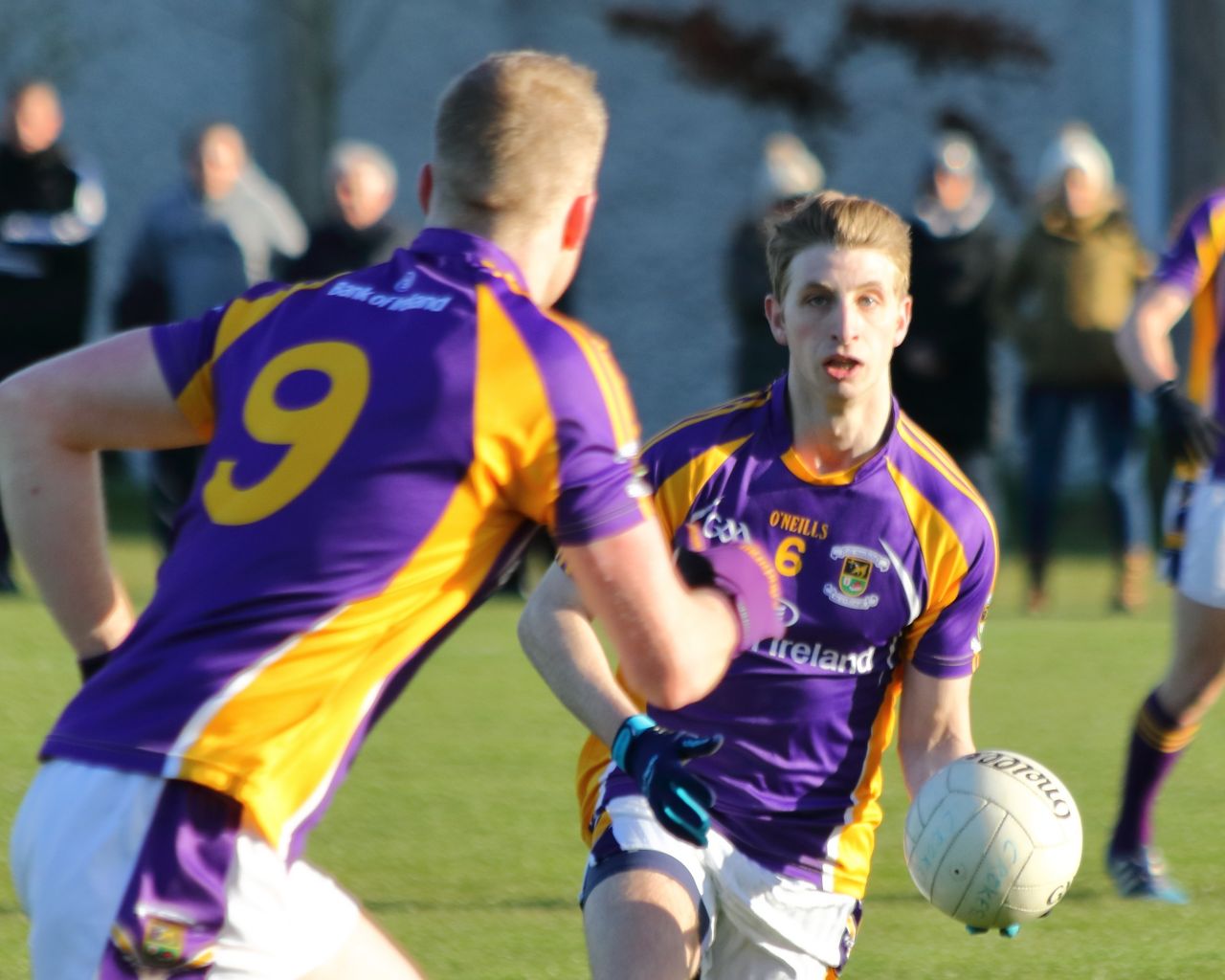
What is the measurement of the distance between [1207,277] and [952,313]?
5133 millimetres

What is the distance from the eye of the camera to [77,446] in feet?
9.61

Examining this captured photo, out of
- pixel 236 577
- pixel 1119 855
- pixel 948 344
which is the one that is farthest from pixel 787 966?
pixel 948 344

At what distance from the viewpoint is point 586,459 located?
2.71 m

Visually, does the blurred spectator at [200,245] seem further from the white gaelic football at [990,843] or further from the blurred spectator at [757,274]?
the white gaelic football at [990,843]

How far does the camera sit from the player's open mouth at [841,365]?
406cm

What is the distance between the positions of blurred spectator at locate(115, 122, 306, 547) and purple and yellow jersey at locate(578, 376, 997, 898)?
6.99m

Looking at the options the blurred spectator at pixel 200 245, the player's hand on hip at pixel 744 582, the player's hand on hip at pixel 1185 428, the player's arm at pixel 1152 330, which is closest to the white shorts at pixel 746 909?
the player's hand on hip at pixel 744 582

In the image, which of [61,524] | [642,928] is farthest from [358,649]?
[642,928]

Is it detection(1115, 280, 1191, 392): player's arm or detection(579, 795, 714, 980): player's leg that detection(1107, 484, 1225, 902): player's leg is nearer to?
detection(1115, 280, 1191, 392): player's arm

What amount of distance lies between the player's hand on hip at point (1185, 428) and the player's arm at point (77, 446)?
319cm

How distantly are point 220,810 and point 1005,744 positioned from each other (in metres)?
5.40

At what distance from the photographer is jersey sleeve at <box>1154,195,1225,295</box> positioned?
570 centimetres

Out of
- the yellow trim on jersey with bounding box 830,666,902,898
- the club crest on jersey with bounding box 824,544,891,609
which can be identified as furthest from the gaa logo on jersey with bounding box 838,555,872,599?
the yellow trim on jersey with bounding box 830,666,902,898

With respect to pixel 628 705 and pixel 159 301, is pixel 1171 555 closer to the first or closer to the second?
pixel 628 705
